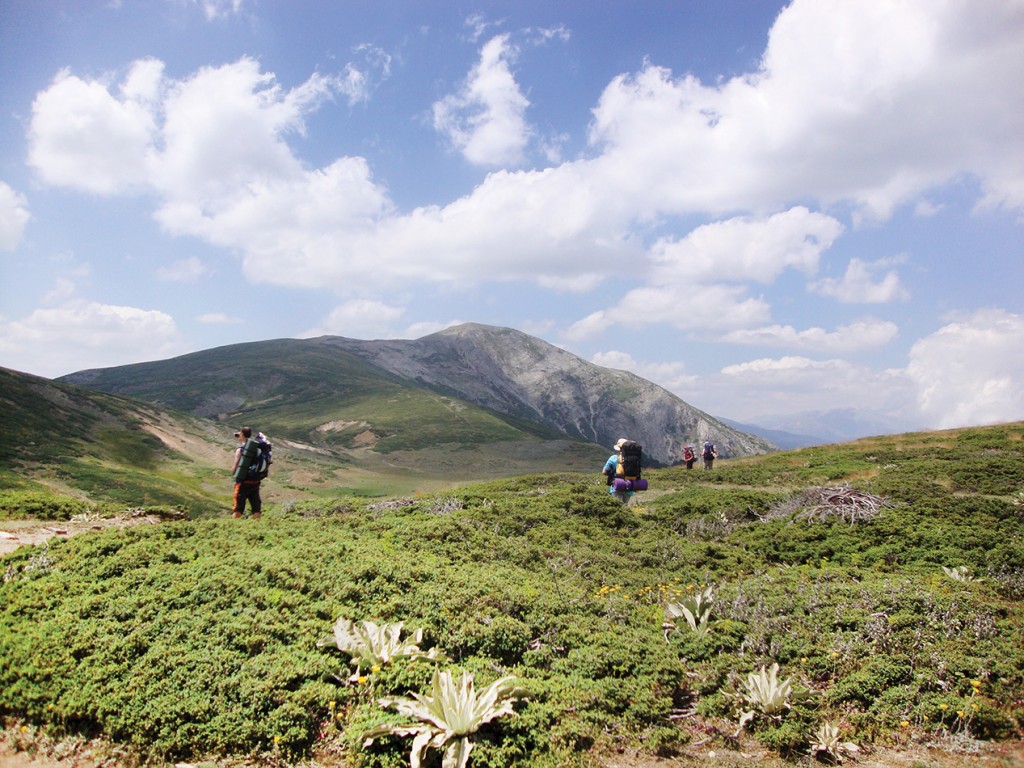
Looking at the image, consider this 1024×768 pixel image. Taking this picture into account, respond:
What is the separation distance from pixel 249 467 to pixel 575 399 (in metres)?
179

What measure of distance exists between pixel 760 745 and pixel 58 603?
30.6ft

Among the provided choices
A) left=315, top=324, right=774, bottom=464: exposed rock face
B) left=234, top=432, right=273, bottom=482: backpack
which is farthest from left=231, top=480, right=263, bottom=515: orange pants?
left=315, top=324, right=774, bottom=464: exposed rock face

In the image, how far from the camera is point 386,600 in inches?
328

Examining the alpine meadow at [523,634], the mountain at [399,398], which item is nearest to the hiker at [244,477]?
the alpine meadow at [523,634]

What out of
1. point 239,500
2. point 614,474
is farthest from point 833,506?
point 239,500

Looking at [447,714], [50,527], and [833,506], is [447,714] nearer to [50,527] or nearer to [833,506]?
[50,527]

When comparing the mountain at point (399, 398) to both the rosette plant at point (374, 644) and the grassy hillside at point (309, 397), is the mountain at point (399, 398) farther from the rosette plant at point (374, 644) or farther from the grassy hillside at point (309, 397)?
the rosette plant at point (374, 644)

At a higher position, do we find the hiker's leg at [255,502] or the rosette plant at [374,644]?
the hiker's leg at [255,502]

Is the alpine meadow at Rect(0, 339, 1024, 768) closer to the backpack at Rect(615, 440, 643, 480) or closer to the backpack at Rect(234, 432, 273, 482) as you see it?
the backpack at Rect(615, 440, 643, 480)

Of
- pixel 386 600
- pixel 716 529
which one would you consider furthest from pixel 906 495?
pixel 386 600

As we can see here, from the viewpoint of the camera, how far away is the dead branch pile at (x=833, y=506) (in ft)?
48.4

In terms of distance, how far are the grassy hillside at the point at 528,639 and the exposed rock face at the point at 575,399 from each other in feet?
494

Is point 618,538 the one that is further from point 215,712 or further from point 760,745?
point 215,712

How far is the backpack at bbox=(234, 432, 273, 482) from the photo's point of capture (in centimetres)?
1430
